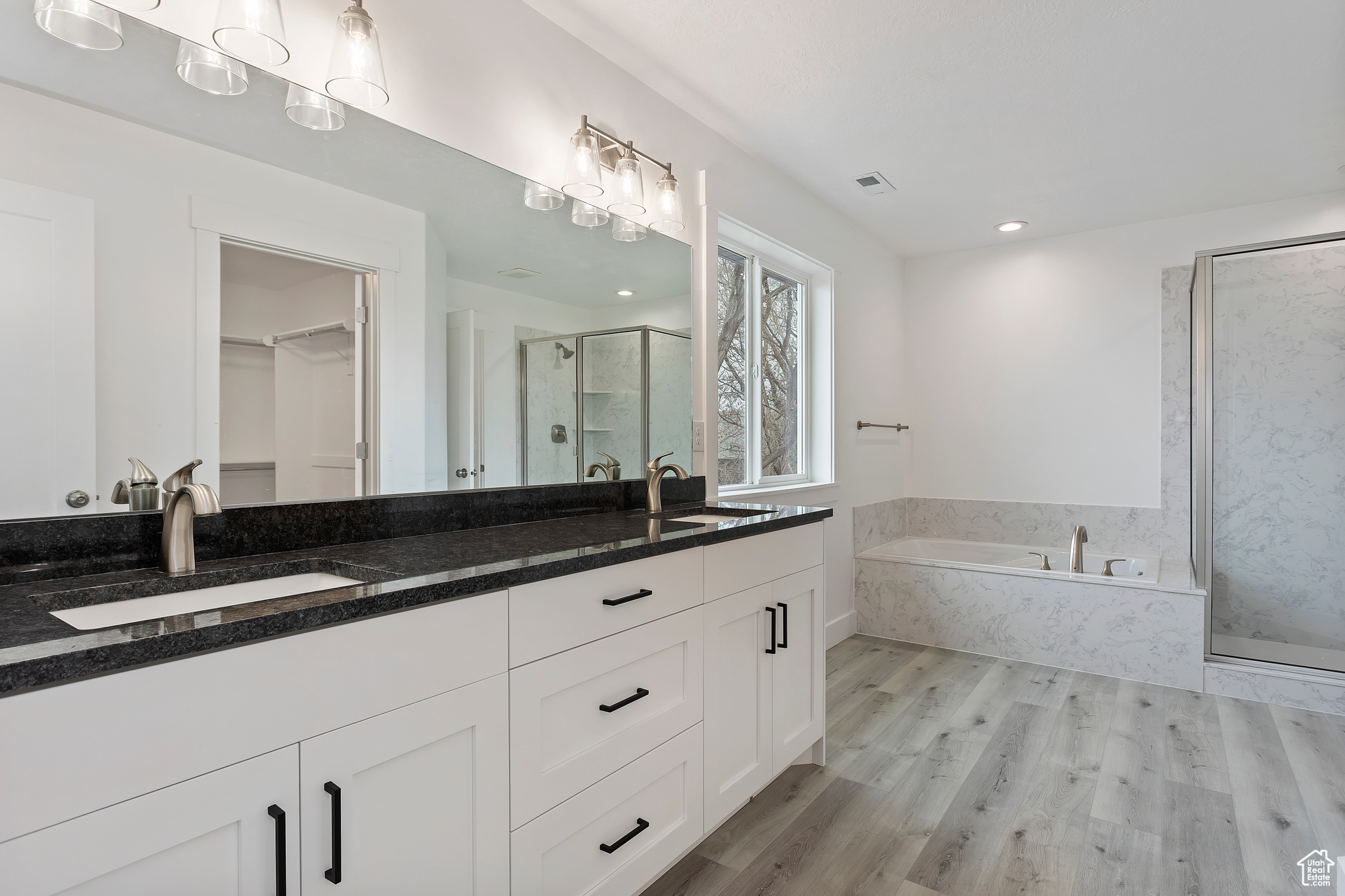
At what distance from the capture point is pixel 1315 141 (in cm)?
275

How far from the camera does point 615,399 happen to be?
227 centimetres

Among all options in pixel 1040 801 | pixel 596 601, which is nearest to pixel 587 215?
pixel 596 601

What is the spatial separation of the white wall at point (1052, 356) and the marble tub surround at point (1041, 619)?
37.7 inches

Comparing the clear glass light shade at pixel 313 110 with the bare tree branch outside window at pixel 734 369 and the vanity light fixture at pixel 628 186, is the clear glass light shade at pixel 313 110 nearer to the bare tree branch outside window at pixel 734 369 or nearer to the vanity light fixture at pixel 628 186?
the vanity light fixture at pixel 628 186

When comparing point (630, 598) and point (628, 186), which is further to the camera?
point (628, 186)

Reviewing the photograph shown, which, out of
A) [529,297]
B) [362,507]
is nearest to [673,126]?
[529,297]

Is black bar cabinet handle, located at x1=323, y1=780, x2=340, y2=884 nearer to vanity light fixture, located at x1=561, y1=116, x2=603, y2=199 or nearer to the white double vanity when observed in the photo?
the white double vanity

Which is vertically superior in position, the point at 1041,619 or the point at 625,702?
the point at 625,702

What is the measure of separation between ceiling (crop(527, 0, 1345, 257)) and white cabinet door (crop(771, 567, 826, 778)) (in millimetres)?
1649

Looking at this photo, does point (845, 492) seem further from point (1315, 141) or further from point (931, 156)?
point (1315, 141)

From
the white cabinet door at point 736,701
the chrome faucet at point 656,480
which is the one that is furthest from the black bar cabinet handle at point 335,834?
the chrome faucet at point 656,480

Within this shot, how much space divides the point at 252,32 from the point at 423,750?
1.32m

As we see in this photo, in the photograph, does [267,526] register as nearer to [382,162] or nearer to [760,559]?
[382,162]

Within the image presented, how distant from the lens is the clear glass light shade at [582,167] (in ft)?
6.50
